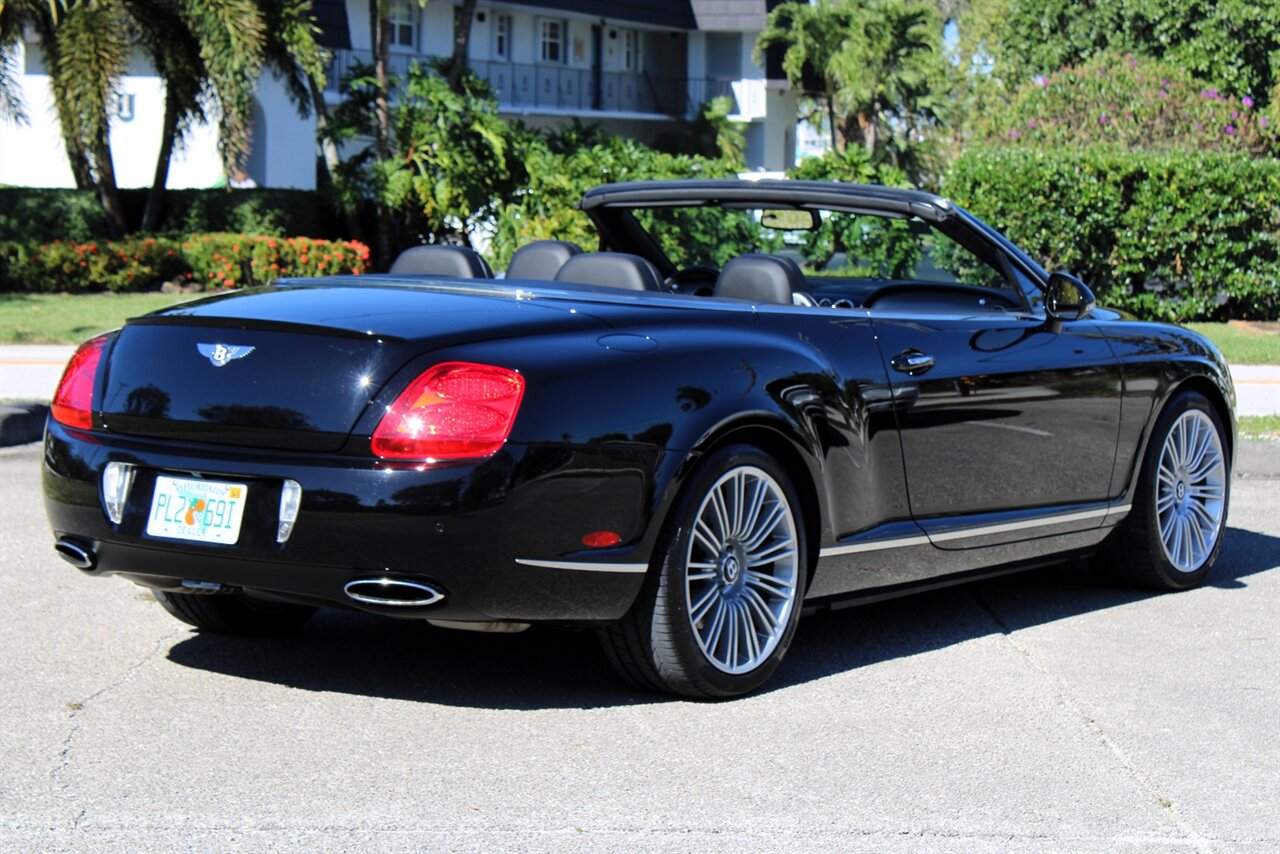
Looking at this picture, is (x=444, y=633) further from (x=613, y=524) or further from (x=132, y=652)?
(x=613, y=524)

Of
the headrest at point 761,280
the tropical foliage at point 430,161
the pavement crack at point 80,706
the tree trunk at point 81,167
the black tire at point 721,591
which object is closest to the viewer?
the pavement crack at point 80,706

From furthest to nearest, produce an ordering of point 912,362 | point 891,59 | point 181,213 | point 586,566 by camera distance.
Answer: point 891,59
point 181,213
point 912,362
point 586,566

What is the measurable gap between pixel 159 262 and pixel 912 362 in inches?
855

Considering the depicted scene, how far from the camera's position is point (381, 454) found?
473 centimetres

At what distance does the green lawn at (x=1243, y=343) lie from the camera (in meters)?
16.6

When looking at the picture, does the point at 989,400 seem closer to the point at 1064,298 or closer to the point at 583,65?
the point at 1064,298

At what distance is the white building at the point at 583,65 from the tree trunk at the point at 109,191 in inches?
365

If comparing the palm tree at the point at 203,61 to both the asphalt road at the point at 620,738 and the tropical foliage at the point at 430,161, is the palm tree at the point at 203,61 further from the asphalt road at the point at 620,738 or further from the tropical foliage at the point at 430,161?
the asphalt road at the point at 620,738

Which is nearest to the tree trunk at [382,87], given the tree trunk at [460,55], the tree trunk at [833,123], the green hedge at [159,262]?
the tree trunk at [460,55]

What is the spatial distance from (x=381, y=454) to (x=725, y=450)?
1.02m

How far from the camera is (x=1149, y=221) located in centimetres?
2009

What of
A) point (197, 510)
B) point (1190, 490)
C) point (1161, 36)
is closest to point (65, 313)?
point (1190, 490)

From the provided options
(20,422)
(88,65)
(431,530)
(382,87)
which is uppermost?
(88,65)


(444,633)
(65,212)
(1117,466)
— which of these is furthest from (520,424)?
(65,212)
